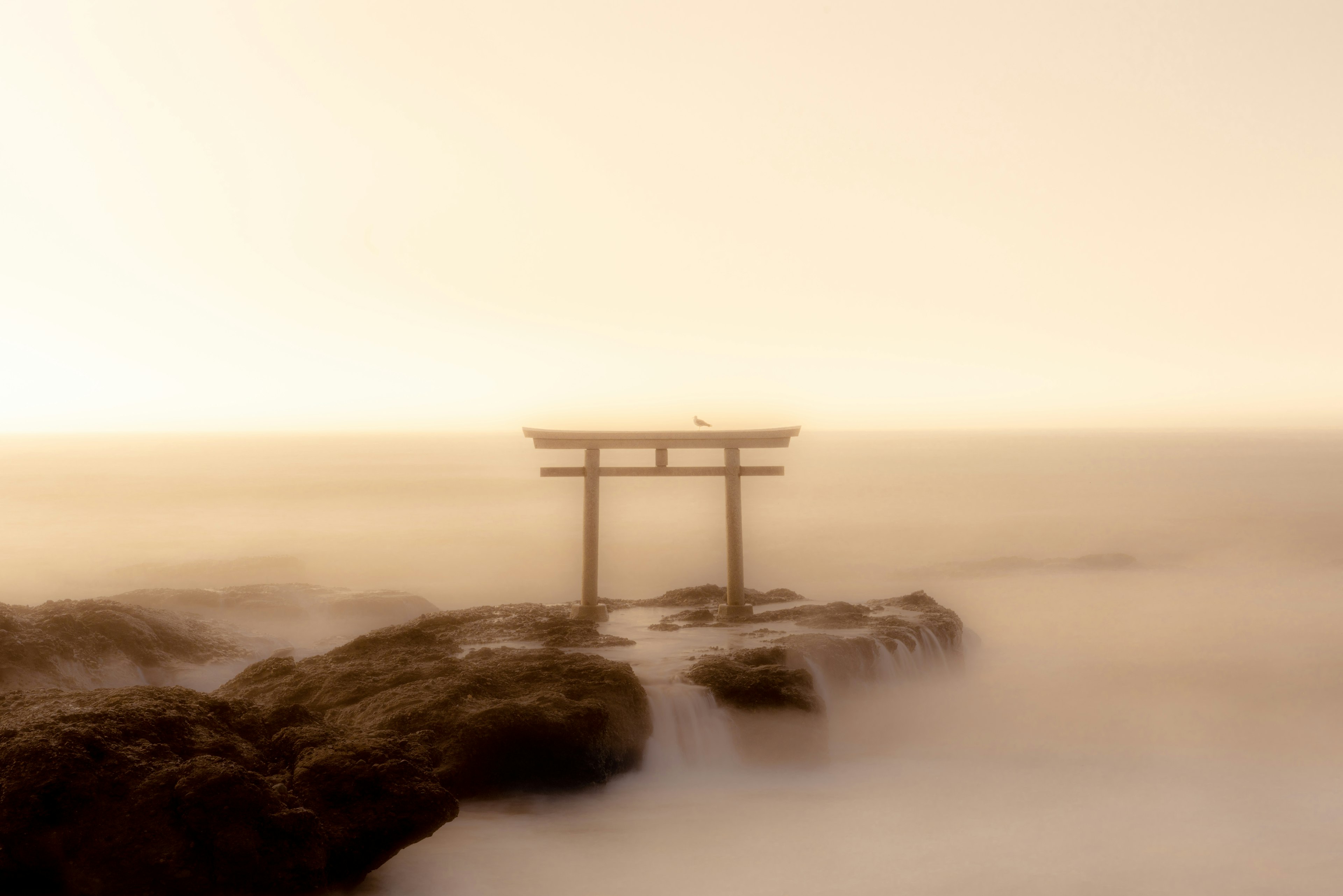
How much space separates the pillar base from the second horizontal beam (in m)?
1.53

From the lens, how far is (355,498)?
47.0 meters

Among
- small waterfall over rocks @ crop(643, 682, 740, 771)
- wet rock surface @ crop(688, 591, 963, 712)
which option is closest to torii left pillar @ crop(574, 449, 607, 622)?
wet rock surface @ crop(688, 591, 963, 712)

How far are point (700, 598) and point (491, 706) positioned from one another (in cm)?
572

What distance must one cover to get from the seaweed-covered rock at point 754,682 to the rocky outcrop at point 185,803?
3.24m

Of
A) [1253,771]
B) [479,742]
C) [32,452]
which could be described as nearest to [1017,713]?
[1253,771]

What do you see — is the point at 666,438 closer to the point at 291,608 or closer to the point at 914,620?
the point at 914,620

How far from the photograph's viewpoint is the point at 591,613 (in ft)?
36.6

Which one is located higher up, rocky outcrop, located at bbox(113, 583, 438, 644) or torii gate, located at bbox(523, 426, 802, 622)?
torii gate, located at bbox(523, 426, 802, 622)

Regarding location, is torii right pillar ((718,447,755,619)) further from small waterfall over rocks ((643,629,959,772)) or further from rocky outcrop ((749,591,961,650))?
small waterfall over rocks ((643,629,959,772))

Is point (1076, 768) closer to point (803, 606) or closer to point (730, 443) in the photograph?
point (803, 606)

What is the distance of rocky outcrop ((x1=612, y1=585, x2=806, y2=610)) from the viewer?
40.9 ft

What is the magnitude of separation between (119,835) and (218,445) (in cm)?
15423

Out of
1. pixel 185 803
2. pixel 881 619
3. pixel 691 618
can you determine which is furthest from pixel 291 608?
pixel 185 803

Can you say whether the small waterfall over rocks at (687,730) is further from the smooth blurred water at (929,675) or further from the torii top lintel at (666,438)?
the torii top lintel at (666,438)
